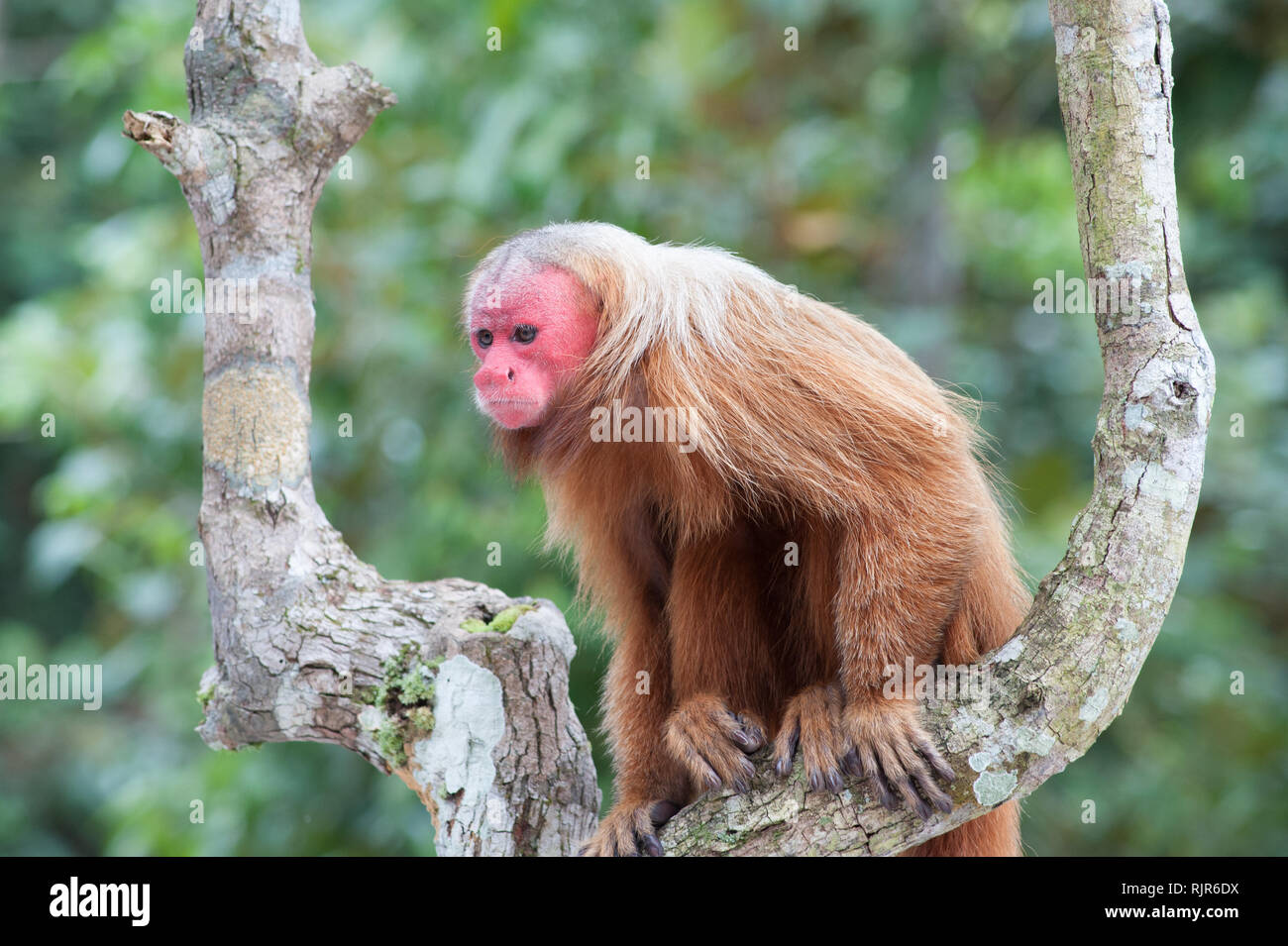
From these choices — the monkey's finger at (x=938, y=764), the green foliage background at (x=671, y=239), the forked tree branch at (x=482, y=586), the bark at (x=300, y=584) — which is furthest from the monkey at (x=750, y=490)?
the green foliage background at (x=671, y=239)

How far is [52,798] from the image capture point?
9680mm

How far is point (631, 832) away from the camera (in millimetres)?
2875

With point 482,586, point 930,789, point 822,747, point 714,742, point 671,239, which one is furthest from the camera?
point 671,239

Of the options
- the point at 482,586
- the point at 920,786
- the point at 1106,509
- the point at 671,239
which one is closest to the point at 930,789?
the point at 920,786

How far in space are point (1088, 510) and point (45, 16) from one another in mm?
11201

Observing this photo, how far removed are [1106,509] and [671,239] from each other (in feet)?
11.2

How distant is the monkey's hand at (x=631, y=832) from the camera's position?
9.23 feet

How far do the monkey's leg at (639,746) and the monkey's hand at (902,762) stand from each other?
0.62 metres

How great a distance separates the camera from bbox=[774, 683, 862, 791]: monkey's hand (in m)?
2.54

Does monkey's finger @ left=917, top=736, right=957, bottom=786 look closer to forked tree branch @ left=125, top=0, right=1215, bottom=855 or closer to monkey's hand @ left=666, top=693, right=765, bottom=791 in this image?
forked tree branch @ left=125, top=0, right=1215, bottom=855

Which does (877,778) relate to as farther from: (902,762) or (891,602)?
(891,602)

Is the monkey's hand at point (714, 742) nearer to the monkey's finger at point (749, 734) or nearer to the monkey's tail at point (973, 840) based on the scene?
the monkey's finger at point (749, 734)

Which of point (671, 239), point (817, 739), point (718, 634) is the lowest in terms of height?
point (817, 739)
